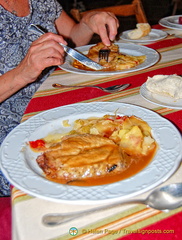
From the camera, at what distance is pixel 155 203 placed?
71 centimetres

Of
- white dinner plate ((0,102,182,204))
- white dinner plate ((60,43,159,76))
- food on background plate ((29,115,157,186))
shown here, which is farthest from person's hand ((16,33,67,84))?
food on background plate ((29,115,157,186))

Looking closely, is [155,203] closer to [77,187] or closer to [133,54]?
[77,187]

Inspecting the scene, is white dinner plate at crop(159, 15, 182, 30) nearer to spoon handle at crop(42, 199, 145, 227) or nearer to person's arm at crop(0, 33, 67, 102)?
person's arm at crop(0, 33, 67, 102)

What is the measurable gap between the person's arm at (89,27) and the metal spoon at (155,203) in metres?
1.03

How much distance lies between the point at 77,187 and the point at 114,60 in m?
0.90

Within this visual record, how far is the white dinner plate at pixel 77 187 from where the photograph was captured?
0.72 m


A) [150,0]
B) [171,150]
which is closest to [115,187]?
[171,150]

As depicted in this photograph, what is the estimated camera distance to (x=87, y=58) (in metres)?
1.49

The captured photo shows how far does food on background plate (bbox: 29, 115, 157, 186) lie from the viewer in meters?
0.78

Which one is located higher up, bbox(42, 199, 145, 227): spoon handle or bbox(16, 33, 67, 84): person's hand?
bbox(16, 33, 67, 84): person's hand

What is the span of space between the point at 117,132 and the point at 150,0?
22.0 feet

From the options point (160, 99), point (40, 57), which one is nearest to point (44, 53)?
point (40, 57)

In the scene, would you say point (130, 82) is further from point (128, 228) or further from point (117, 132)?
point (128, 228)

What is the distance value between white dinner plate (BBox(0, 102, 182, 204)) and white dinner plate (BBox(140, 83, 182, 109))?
12 centimetres
